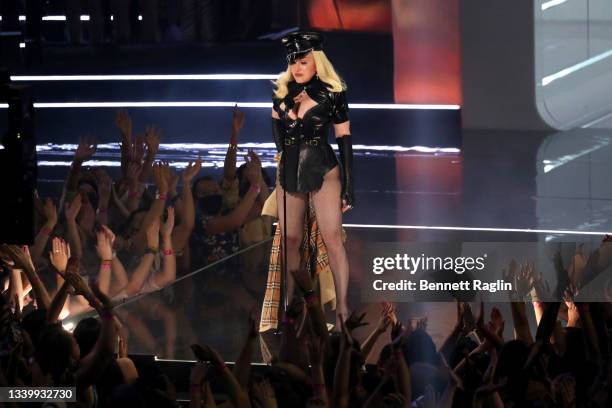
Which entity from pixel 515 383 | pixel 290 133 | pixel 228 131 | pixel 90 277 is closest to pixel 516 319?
pixel 515 383

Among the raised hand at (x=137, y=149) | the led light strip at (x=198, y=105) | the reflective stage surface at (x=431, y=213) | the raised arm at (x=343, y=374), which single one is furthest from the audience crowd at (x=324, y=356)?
the led light strip at (x=198, y=105)

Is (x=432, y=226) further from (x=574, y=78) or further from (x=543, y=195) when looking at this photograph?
(x=574, y=78)

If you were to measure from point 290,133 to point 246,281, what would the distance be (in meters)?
1.19

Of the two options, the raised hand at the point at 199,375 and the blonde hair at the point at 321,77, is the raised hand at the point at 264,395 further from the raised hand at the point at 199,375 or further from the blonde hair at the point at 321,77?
the blonde hair at the point at 321,77

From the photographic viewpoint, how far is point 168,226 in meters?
5.09

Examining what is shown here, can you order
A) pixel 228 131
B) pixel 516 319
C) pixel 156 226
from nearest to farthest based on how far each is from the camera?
1. pixel 516 319
2. pixel 156 226
3. pixel 228 131

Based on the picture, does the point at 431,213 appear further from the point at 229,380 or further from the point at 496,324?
the point at 229,380

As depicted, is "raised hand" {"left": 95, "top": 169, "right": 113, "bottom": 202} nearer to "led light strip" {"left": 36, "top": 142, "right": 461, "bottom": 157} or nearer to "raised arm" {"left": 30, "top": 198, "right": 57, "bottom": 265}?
"raised arm" {"left": 30, "top": 198, "right": 57, "bottom": 265}

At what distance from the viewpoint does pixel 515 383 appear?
10.9 ft

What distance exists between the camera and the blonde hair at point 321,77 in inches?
183

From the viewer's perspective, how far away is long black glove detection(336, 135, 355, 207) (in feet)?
15.5

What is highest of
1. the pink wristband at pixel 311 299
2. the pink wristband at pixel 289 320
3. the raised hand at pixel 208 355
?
the pink wristband at pixel 311 299

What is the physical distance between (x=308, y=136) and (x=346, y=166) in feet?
0.61

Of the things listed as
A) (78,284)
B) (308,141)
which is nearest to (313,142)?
(308,141)
